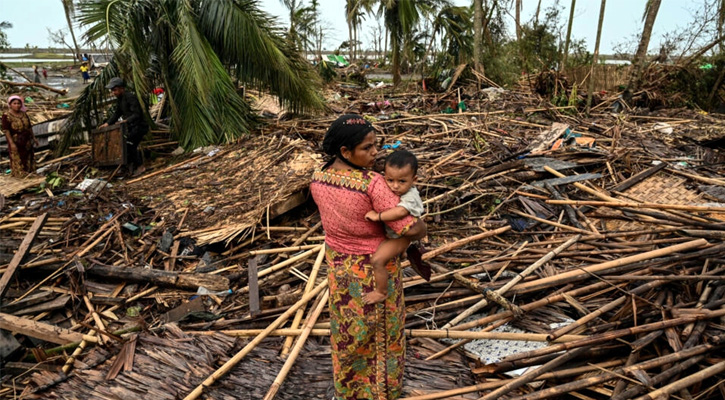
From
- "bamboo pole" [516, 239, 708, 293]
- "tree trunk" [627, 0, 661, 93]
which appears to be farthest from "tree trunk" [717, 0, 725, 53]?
"bamboo pole" [516, 239, 708, 293]

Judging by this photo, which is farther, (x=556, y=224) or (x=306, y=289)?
(x=556, y=224)

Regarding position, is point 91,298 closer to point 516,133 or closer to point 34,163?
point 34,163

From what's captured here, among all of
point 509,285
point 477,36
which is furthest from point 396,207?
point 477,36

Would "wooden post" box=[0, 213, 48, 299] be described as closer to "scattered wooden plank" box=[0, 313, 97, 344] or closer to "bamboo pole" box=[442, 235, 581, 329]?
"scattered wooden plank" box=[0, 313, 97, 344]

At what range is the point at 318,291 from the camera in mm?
3373

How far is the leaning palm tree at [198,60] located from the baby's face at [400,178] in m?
5.72

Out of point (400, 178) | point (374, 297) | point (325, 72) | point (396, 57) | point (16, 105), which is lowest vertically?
point (374, 297)

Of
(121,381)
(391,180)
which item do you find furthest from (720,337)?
(121,381)

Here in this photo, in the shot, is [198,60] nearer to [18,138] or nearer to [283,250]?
[18,138]

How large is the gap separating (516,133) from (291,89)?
13.1 feet

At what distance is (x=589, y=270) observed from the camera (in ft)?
10.2

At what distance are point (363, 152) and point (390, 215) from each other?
308 mm

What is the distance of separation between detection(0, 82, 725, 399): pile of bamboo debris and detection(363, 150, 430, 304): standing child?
86 centimetres

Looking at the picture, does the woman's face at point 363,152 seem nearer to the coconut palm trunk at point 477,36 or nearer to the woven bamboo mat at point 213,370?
the woven bamboo mat at point 213,370
